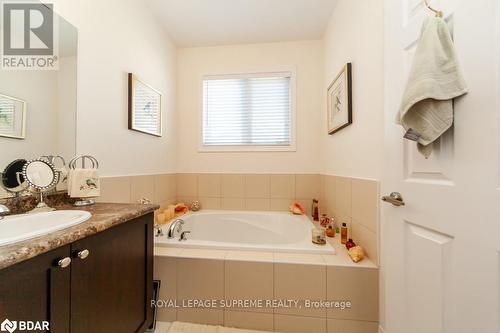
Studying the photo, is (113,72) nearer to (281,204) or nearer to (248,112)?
(248,112)

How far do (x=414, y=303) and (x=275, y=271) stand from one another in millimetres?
651

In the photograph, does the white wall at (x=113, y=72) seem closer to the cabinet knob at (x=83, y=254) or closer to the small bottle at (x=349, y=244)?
the cabinet knob at (x=83, y=254)

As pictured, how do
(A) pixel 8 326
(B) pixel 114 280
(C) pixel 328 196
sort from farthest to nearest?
(C) pixel 328 196
(B) pixel 114 280
(A) pixel 8 326

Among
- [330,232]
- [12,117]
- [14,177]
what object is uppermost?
[12,117]

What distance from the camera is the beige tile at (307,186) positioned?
229 centimetres

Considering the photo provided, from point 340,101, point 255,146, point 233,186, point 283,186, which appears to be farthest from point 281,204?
point 340,101

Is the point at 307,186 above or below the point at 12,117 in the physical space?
below

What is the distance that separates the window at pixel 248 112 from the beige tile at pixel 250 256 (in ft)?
4.15

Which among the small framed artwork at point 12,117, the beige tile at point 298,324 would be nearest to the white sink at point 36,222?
→ the small framed artwork at point 12,117

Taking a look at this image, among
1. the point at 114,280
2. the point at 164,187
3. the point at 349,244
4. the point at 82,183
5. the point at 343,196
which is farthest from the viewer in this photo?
the point at 164,187

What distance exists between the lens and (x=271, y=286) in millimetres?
1240

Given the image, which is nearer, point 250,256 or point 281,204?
point 250,256

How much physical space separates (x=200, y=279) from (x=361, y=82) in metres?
1.63

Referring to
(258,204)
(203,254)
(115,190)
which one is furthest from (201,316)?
(258,204)
